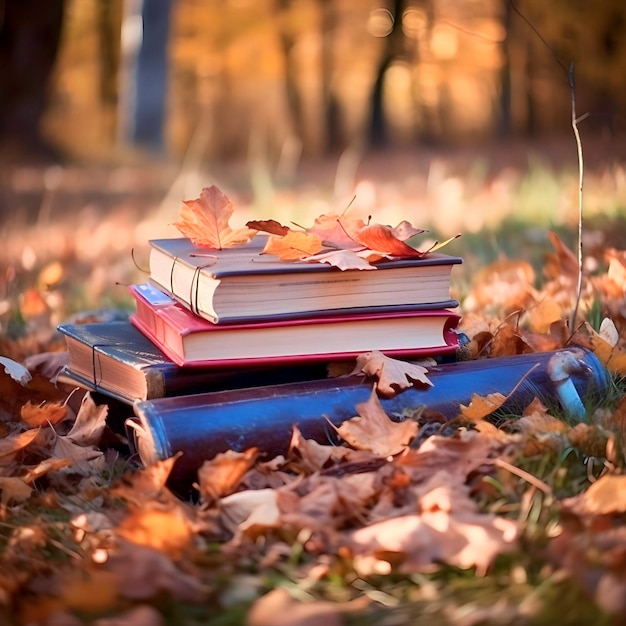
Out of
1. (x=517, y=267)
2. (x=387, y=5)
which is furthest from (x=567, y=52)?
(x=387, y=5)

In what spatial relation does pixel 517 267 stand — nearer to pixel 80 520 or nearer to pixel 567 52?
pixel 80 520

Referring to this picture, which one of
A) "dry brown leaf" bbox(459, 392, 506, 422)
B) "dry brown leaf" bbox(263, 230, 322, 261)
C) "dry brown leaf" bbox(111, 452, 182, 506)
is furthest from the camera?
"dry brown leaf" bbox(263, 230, 322, 261)

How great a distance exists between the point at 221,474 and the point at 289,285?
44 cm

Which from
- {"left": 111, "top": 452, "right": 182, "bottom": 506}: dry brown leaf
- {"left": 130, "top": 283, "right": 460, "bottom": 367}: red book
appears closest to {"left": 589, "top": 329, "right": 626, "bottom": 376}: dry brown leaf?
{"left": 130, "top": 283, "right": 460, "bottom": 367}: red book

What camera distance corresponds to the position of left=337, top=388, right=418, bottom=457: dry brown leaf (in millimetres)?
1672

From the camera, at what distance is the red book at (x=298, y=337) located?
180 centimetres

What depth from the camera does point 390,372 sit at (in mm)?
1821

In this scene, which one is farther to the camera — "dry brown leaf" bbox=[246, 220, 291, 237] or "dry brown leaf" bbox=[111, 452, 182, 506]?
"dry brown leaf" bbox=[246, 220, 291, 237]

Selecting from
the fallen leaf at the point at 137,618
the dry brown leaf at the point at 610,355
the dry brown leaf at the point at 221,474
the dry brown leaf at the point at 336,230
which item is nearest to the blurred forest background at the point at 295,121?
the dry brown leaf at the point at 336,230

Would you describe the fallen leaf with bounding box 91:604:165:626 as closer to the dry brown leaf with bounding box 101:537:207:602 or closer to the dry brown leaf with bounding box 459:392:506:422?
the dry brown leaf with bounding box 101:537:207:602

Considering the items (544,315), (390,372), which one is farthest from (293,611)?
(544,315)

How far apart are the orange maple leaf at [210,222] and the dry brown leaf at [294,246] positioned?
0.12 metres

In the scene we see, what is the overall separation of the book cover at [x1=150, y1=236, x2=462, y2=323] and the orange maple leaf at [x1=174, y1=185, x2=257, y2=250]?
0.13ft

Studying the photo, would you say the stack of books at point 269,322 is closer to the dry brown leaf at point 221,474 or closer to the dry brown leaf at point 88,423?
the dry brown leaf at point 88,423
